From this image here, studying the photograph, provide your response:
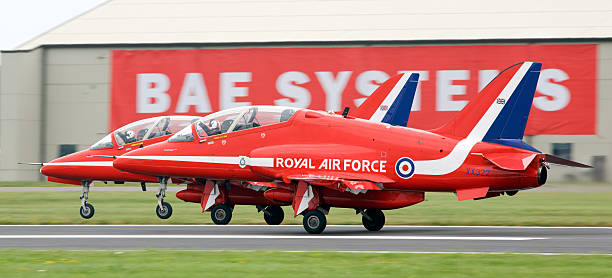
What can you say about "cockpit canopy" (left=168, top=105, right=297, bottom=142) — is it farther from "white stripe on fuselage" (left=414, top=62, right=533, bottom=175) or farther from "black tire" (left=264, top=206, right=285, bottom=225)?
"white stripe on fuselage" (left=414, top=62, right=533, bottom=175)

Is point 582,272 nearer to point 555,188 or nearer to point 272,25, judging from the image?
point 555,188

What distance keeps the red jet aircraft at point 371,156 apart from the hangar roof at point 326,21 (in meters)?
25.7

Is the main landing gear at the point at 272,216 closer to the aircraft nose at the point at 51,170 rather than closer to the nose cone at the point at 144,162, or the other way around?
the nose cone at the point at 144,162

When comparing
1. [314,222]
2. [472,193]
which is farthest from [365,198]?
[472,193]

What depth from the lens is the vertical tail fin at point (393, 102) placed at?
2552cm

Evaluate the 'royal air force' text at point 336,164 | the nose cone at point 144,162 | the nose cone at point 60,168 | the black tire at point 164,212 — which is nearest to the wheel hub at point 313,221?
the 'royal air force' text at point 336,164

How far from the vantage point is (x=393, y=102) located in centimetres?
2567

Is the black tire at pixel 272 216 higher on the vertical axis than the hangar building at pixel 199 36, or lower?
lower

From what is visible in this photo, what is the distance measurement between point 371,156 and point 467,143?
2.11 meters

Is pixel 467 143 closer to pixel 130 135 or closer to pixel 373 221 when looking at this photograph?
pixel 373 221

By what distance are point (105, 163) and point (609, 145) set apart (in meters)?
27.1

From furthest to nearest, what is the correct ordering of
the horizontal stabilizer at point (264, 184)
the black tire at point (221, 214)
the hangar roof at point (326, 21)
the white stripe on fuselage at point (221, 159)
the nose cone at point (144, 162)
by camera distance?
the hangar roof at point (326, 21) → the black tire at point (221, 214) → the nose cone at point (144, 162) → the horizontal stabilizer at point (264, 184) → the white stripe on fuselage at point (221, 159)

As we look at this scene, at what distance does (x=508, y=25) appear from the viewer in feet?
148

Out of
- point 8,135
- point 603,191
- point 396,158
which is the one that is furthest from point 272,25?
point 396,158
